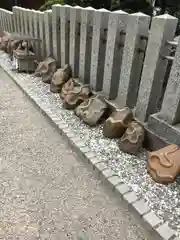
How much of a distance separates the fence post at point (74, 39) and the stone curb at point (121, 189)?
1093 mm

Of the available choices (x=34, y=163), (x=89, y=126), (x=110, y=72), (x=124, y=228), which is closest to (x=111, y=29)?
(x=110, y=72)

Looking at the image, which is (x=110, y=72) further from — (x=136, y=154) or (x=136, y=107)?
(x=136, y=154)

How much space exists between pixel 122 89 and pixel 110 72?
0.93 feet

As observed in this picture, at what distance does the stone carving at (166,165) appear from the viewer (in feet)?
6.98

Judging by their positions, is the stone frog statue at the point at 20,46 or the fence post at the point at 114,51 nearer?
the fence post at the point at 114,51

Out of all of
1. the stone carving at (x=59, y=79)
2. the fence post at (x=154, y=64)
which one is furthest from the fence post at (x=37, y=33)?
the fence post at (x=154, y=64)

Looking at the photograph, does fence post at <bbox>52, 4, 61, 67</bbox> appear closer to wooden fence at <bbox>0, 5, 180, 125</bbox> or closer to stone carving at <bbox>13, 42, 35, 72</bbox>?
wooden fence at <bbox>0, 5, 180, 125</bbox>

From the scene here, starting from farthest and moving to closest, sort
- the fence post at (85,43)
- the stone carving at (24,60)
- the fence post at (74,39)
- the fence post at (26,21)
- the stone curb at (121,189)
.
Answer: the fence post at (26,21)
the stone carving at (24,60)
the fence post at (74,39)
the fence post at (85,43)
the stone curb at (121,189)

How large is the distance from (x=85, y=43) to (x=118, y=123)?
4.74 ft

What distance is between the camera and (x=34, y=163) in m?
2.49

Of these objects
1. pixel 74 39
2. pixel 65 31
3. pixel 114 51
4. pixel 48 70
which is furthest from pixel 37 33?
pixel 114 51

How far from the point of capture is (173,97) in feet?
7.73

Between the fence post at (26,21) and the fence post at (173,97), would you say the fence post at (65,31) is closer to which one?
the fence post at (26,21)

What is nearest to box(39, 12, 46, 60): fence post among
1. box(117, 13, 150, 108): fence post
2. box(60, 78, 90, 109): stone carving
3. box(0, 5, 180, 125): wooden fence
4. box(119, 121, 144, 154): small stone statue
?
box(0, 5, 180, 125): wooden fence
